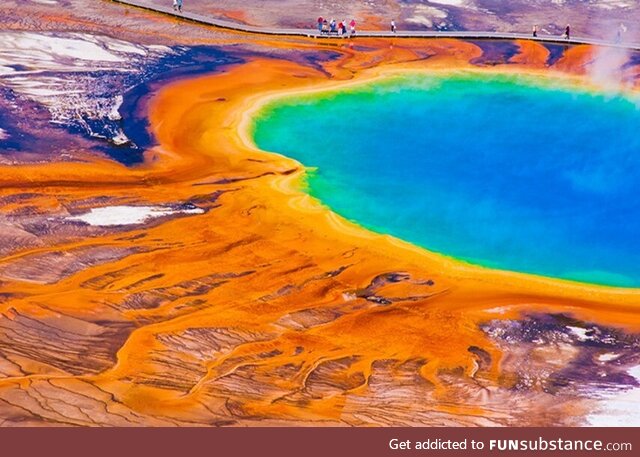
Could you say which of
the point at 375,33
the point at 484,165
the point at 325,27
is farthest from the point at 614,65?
the point at 325,27

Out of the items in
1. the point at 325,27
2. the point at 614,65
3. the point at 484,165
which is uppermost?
the point at 325,27

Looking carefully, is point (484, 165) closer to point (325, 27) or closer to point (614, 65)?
point (614, 65)

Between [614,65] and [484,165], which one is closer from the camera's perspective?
[484,165]

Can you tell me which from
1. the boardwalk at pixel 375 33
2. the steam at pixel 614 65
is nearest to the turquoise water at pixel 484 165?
the steam at pixel 614 65

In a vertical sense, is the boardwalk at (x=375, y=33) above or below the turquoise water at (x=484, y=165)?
above

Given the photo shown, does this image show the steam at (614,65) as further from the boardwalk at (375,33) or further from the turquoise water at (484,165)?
the turquoise water at (484,165)

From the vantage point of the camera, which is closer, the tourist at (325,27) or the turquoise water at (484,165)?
the turquoise water at (484,165)
